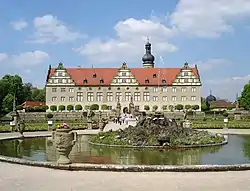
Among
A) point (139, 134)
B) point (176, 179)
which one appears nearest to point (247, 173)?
point (176, 179)

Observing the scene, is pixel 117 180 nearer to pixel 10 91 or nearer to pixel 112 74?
pixel 112 74

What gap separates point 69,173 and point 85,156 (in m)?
3.68

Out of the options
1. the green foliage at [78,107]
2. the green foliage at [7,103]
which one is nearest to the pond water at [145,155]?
the green foliage at [78,107]

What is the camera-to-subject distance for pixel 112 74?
77688 millimetres

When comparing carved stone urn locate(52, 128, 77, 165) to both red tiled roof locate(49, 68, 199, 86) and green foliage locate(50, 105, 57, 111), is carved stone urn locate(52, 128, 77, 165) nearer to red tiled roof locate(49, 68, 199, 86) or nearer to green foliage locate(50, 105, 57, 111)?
green foliage locate(50, 105, 57, 111)

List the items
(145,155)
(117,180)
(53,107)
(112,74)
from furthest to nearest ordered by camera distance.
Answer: (112,74) < (53,107) < (145,155) < (117,180)

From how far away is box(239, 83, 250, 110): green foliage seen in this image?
7031cm

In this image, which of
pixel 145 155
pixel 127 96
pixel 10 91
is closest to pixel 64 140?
pixel 145 155

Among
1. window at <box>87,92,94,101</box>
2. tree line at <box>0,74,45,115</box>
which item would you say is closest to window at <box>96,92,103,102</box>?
window at <box>87,92,94,101</box>

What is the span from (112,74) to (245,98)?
26183mm

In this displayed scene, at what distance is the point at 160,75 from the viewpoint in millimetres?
77000

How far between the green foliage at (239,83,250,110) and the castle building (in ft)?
27.4

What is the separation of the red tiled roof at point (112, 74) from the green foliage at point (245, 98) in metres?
9.65

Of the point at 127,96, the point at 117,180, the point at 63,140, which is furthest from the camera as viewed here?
the point at 127,96
